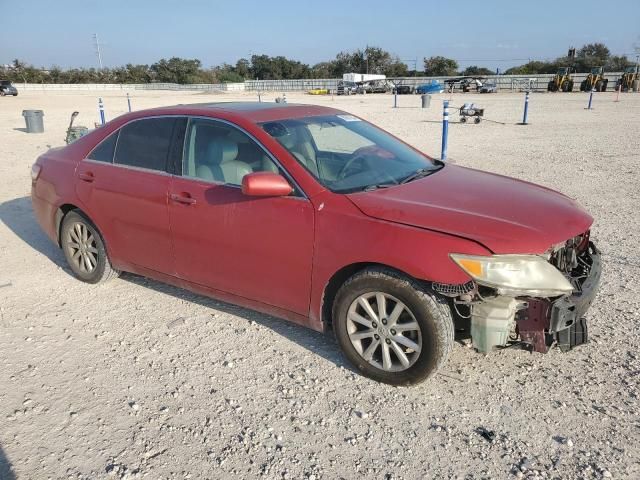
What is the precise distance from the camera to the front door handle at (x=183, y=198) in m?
3.83

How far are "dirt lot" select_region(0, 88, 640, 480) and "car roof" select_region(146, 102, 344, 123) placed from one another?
1616 mm

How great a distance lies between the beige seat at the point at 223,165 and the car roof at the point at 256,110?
9.5 inches

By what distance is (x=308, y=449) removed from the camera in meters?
2.73

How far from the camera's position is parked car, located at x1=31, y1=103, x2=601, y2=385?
2939 mm

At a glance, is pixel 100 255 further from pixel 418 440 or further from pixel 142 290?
pixel 418 440

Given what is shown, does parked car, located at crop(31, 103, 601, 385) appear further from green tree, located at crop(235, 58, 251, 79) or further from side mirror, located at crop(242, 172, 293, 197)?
green tree, located at crop(235, 58, 251, 79)

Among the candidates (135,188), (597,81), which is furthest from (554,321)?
(597,81)

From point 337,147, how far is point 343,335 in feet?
5.35

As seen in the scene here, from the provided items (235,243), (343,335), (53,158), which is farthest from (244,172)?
(53,158)

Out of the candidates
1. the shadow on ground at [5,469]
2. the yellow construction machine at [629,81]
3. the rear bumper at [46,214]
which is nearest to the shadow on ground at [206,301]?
the rear bumper at [46,214]

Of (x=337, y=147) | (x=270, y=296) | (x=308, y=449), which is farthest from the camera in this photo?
(x=337, y=147)

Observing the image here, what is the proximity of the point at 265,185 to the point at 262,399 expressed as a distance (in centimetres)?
133

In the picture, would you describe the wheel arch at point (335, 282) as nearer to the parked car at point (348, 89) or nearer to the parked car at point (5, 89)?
the parked car at point (348, 89)

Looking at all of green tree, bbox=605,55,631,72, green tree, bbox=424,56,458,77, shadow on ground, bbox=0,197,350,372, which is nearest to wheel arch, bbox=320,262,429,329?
shadow on ground, bbox=0,197,350,372
